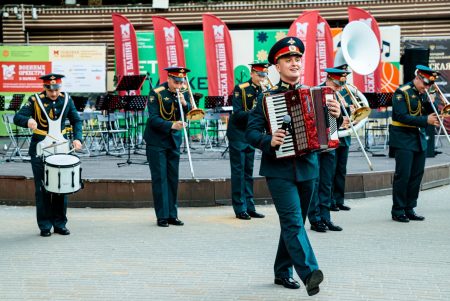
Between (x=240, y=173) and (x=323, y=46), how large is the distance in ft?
43.0

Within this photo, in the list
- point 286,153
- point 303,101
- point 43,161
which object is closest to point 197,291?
point 286,153

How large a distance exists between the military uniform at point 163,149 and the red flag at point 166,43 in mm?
13650

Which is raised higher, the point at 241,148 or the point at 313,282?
the point at 241,148

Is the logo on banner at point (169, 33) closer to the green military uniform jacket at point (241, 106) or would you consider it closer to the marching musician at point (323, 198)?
the green military uniform jacket at point (241, 106)

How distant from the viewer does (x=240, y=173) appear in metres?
11.5

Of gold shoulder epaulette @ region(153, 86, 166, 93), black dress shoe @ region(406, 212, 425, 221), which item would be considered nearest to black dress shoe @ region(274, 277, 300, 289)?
gold shoulder epaulette @ region(153, 86, 166, 93)

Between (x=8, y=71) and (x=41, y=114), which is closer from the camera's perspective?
(x=41, y=114)

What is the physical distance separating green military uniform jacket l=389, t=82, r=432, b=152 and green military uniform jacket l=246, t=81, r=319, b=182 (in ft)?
14.2

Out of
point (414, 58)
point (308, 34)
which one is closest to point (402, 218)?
point (414, 58)

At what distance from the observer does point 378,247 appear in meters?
9.16

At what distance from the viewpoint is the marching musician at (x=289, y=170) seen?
659 centimetres

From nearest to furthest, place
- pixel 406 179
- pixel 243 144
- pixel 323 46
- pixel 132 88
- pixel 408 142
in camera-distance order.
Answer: pixel 408 142, pixel 406 179, pixel 243 144, pixel 132 88, pixel 323 46

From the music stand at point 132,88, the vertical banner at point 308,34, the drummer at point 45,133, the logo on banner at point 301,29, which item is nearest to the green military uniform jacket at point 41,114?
the drummer at point 45,133

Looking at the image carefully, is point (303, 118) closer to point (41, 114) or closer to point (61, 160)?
point (61, 160)
